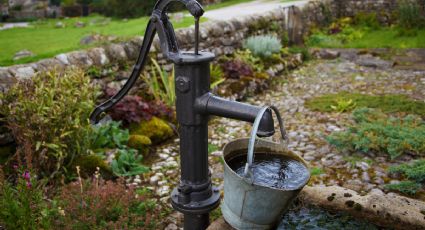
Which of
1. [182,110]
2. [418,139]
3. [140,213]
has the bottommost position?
[140,213]

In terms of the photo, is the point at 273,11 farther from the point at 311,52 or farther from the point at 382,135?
the point at 382,135

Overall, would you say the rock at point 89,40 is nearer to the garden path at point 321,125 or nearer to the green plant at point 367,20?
the garden path at point 321,125

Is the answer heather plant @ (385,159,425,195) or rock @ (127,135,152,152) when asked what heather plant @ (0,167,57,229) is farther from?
heather plant @ (385,159,425,195)

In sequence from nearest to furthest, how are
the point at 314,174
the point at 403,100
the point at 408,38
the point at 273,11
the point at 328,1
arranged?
the point at 314,174 < the point at 403,100 < the point at 273,11 < the point at 408,38 < the point at 328,1

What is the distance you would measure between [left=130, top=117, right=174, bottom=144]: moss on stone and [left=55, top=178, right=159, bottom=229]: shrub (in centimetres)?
137

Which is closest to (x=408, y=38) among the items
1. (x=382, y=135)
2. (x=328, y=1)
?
(x=328, y=1)

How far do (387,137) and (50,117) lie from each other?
3408mm

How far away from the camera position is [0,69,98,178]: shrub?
3.40m

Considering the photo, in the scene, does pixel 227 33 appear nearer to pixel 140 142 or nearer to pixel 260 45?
pixel 260 45

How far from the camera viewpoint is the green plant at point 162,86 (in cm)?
529

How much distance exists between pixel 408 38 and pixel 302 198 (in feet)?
30.3

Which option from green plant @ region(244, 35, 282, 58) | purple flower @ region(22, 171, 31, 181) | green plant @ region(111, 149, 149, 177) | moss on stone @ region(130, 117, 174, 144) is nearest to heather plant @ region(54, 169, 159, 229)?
purple flower @ region(22, 171, 31, 181)

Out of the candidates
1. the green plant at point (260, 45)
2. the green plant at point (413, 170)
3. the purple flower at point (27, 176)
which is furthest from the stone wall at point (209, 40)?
the green plant at point (413, 170)

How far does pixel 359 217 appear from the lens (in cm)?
226
